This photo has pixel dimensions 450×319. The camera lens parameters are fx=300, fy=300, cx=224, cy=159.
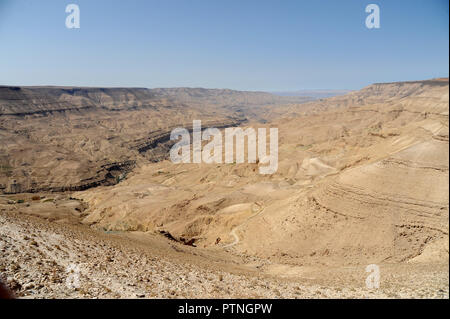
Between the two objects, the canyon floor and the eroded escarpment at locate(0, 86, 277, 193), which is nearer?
the canyon floor

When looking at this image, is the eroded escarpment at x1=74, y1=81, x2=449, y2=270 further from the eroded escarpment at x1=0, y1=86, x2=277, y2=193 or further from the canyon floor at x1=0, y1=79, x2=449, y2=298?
the eroded escarpment at x1=0, y1=86, x2=277, y2=193

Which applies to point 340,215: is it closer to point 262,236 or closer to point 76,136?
point 262,236

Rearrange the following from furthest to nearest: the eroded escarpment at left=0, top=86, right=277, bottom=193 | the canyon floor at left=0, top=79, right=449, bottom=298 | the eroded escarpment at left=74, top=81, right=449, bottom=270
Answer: the eroded escarpment at left=0, top=86, right=277, bottom=193, the eroded escarpment at left=74, top=81, right=449, bottom=270, the canyon floor at left=0, top=79, right=449, bottom=298

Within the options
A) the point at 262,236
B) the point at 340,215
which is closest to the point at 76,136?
the point at 262,236

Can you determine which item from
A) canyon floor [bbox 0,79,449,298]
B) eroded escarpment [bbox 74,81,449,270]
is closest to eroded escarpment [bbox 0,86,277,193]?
canyon floor [bbox 0,79,449,298]

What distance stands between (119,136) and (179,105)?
86.2 m

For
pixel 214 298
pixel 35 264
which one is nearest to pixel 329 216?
pixel 214 298

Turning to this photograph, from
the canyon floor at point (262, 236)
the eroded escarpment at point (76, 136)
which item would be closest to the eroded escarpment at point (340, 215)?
the canyon floor at point (262, 236)

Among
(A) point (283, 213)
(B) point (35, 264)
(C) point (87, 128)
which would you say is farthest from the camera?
(C) point (87, 128)

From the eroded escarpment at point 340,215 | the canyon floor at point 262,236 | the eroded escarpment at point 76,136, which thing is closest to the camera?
the canyon floor at point 262,236

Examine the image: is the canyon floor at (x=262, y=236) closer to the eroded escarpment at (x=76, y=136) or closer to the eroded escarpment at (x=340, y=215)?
the eroded escarpment at (x=340, y=215)

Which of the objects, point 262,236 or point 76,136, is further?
point 76,136

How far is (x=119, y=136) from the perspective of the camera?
A: 91938 millimetres

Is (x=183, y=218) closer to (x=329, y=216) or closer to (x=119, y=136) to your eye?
(x=329, y=216)
